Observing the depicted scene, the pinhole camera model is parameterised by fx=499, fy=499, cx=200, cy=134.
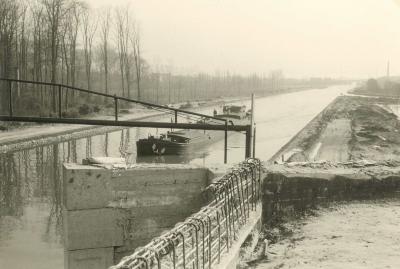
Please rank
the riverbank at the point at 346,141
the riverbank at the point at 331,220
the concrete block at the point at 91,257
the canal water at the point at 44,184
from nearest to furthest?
the riverbank at the point at 331,220, the concrete block at the point at 91,257, the canal water at the point at 44,184, the riverbank at the point at 346,141

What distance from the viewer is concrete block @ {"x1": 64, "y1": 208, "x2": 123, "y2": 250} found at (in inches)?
→ 401

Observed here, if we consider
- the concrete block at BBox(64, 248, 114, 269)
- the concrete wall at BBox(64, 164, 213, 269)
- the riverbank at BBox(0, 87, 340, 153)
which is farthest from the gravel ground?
the riverbank at BBox(0, 87, 340, 153)

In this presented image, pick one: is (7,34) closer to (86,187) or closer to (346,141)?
(346,141)

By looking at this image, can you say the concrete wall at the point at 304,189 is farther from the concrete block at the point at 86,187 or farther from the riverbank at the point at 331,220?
the concrete block at the point at 86,187

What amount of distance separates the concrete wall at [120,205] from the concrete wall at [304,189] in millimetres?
1400

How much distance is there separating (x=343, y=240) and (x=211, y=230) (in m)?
2.46

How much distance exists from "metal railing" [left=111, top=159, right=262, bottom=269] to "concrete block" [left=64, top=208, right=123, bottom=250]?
7.58ft

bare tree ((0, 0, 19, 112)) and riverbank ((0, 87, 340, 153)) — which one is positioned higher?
bare tree ((0, 0, 19, 112))

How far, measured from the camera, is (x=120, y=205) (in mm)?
10461

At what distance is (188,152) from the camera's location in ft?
97.1

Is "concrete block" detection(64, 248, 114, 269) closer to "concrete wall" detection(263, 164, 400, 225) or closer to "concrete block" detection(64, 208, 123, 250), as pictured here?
"concrete block" detection(64, 208, 123, 250)

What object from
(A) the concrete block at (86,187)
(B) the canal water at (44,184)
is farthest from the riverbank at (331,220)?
(A) the concrete block at (86,187)

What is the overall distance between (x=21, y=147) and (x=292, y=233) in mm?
22493

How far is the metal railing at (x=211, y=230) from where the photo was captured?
5312 millimetres
